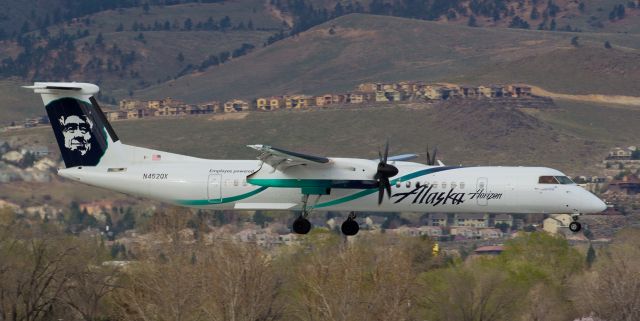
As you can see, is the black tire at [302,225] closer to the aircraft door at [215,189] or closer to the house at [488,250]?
the aircraft door at [215,189]

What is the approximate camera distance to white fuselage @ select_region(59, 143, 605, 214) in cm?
6544

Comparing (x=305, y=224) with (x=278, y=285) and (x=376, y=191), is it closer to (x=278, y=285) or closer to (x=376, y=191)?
(x=376, y=191)

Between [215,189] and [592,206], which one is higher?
[215,189]

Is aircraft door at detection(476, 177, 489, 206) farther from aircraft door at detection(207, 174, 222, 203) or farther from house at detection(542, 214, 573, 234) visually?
house at detection(542, 214, 573, 234)

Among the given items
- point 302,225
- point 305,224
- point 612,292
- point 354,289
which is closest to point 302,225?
point 302,225

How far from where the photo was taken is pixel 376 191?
66062 millimetres

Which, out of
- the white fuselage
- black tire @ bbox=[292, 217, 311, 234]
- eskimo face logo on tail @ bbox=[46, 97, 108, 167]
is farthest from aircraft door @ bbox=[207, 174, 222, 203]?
eskimo face logo on tail @ bbox=[46, 97, 108, 167]

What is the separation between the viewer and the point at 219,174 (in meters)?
67.9

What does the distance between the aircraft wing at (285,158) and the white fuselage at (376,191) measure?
4.75 ft
